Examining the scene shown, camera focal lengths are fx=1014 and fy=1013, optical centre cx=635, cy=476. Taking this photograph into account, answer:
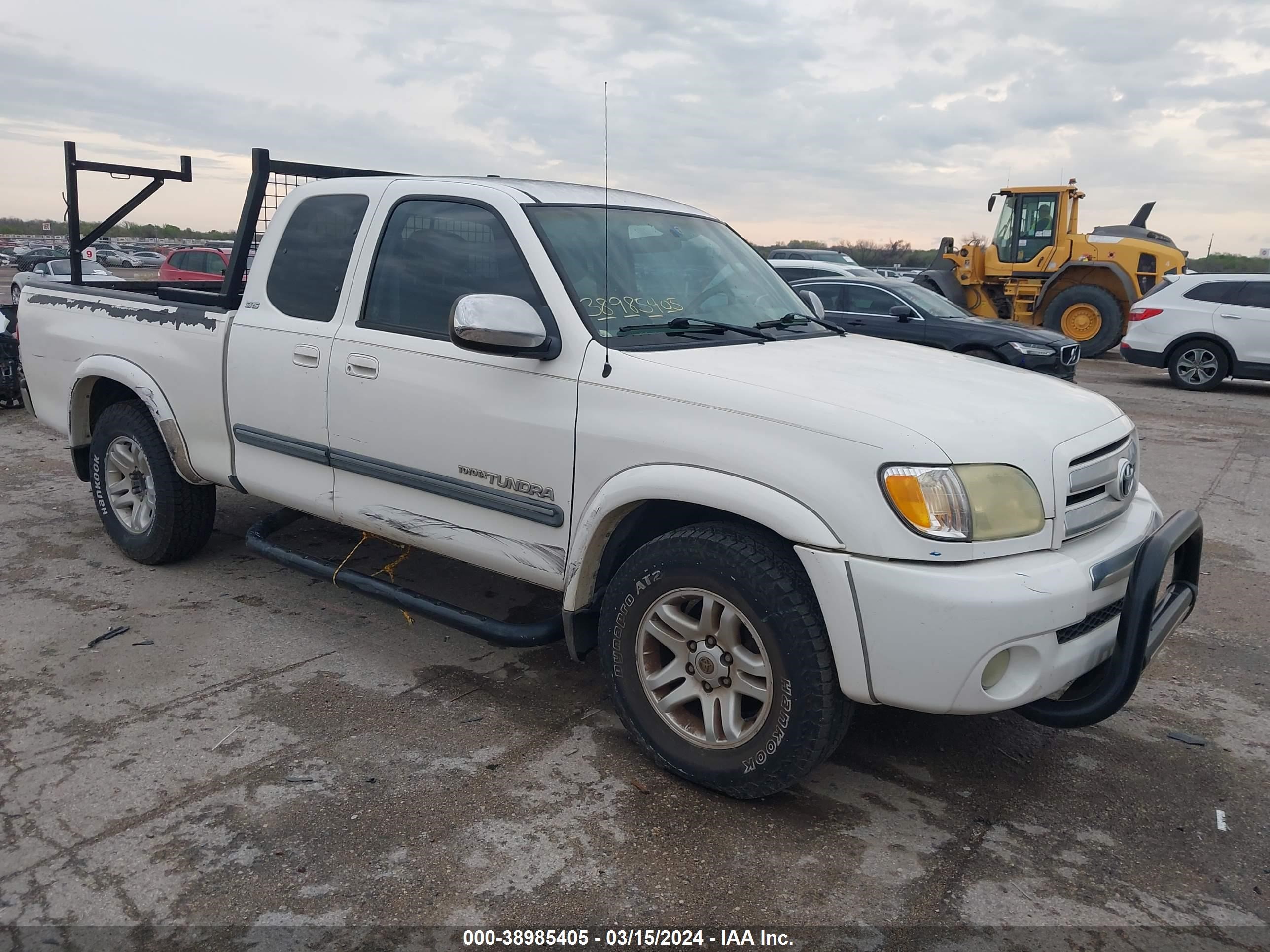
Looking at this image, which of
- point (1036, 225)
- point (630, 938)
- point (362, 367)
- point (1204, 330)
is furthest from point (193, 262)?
point (630, 938)

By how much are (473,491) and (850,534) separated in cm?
149

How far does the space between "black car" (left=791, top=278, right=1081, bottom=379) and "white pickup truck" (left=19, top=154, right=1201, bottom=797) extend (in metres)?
7.45

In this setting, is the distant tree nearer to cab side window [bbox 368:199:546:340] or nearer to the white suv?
the white suv

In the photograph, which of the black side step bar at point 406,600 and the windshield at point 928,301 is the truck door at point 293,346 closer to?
the black side step bar at point 406,600

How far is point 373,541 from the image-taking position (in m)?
5.73

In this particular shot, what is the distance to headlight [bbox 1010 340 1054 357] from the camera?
11.4 meters

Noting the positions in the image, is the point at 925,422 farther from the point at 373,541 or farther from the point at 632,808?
the point at 373,541

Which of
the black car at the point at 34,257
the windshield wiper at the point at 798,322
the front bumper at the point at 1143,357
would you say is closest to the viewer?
the windshield wiper at the point at 798,322

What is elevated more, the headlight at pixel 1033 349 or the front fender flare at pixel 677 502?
the headlight at pixel 1033 349

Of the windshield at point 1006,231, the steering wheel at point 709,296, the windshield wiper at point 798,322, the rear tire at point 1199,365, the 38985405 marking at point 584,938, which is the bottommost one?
the 38985405 marking at point 584,938

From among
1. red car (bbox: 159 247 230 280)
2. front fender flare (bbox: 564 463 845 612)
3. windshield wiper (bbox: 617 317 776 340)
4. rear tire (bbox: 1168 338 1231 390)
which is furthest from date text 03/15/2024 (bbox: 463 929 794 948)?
red car (bbox: 159 247 230 280)

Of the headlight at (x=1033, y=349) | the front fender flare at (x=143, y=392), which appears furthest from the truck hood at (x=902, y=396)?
the headlight at (x=1033, y=349)

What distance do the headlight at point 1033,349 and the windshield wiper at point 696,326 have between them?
335 inches

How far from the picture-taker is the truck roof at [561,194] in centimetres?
382
